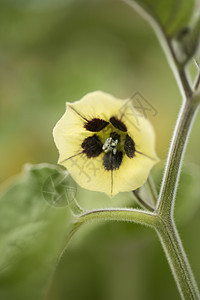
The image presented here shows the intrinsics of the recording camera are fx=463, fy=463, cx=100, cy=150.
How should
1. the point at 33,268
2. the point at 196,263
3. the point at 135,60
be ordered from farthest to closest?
the point at 135,60 → the point at 196,263 → the point at 33,268

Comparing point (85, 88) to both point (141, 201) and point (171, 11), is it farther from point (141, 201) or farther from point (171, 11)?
point (171, 11)

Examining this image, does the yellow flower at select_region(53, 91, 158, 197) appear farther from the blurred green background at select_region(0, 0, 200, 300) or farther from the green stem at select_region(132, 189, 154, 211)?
the blurred green background at select_region(0, 0, 200, 300)

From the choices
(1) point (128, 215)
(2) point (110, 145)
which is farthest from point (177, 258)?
(2) point (110, 145)

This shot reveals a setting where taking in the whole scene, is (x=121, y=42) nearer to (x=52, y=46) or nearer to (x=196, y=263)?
(x=52, y=46)

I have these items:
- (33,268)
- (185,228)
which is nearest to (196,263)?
(185,228)

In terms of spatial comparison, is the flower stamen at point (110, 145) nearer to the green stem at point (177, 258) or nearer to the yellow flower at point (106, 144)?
the yellow flower at point (106, 144)

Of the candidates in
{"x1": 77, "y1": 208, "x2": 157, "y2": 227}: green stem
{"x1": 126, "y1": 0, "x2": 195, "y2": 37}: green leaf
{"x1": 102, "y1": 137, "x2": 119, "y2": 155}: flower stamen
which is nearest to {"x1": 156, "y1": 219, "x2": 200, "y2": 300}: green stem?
{"x1": 77, "y1": 208, "x2": 157, "y2": 227}: green stem
